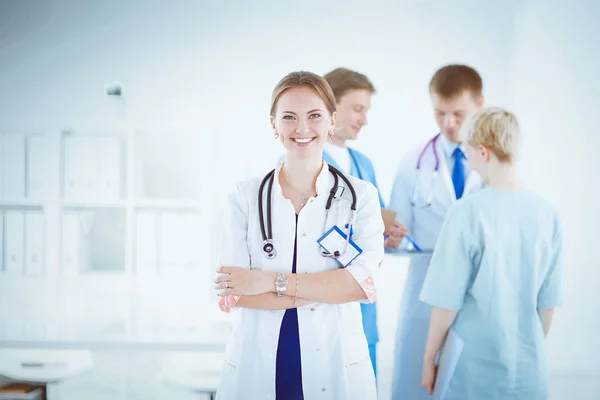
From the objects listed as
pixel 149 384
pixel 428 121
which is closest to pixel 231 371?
pixel 149 384

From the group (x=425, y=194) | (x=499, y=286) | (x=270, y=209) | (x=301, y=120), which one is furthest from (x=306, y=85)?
(x=425, y=194)

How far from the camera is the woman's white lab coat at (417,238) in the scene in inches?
92.3

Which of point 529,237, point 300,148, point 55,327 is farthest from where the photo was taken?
point 55,327

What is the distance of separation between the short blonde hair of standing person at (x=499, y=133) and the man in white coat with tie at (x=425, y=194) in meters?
0.54

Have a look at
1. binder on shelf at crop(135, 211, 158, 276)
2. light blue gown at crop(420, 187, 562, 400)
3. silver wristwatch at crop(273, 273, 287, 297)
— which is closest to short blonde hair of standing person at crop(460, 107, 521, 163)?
light blue gown at crop(420, 187, 562, 400)

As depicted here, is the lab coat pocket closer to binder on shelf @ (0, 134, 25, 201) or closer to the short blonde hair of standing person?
the short blonde hair of standing person

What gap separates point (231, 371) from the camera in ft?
4.79

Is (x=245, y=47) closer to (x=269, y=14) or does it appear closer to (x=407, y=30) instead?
(x=269, y=14)

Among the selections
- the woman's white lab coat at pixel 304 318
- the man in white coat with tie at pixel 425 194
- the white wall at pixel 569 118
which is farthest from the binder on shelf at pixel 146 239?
the white wall at pixel 569 118

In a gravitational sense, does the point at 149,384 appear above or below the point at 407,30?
below

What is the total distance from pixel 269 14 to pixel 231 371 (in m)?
1.82

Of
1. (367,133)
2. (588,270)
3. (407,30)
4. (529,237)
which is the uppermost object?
(407,30)

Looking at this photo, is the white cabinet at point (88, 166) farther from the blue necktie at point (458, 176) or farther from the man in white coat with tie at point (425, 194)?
the blue necktie at point (458, 176)

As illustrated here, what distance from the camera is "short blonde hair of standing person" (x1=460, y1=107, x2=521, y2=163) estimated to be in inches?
68.7
